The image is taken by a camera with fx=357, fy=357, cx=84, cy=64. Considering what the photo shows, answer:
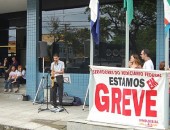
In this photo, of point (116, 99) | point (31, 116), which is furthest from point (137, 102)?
point (31, 116)

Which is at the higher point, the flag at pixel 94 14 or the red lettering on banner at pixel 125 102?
the flag at pixel 94 14

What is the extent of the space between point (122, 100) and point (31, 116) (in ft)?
11.9

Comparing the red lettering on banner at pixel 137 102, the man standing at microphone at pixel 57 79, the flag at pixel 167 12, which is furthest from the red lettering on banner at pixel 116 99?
the man standing at microphone at pixel 57 79

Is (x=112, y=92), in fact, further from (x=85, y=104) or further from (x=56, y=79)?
(x=85, y=104)

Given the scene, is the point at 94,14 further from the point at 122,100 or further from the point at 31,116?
the point at 31,116

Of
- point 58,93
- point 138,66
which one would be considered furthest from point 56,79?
point 138,66

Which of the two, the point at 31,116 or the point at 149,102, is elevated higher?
the point at 149,102

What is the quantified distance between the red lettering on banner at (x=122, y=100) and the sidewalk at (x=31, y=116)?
4.64ft

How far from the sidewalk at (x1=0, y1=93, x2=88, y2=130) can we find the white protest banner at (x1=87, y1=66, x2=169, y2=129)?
1.45 metres

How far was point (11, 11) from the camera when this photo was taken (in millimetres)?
17656

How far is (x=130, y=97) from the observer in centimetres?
752

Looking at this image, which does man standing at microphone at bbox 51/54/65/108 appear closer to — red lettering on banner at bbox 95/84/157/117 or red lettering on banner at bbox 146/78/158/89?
red lettering on banner at bbox 95/84/157/117

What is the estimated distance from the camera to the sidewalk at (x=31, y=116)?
901cm

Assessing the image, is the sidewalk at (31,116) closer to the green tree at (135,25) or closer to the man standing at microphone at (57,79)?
the man standing at microphone at (57,79)
